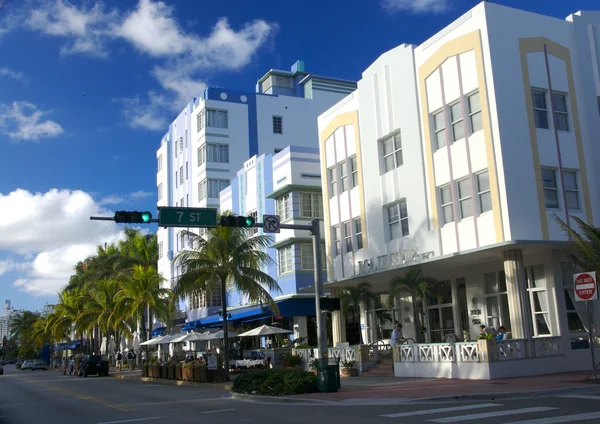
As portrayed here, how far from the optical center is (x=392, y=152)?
1090 inches

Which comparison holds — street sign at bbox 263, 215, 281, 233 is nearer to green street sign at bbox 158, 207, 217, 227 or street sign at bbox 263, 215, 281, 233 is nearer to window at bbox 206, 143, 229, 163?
green street sign at bbox 158, 207, 217, 227

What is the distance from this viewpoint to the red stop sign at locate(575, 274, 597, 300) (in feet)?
54.4

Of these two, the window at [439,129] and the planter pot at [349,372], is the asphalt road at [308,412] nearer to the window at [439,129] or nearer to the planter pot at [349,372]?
the planter pot at [349,372]

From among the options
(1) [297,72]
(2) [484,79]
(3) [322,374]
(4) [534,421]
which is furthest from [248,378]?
(1) [297,72]

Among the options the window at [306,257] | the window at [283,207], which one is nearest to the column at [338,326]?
the window at [306,257]

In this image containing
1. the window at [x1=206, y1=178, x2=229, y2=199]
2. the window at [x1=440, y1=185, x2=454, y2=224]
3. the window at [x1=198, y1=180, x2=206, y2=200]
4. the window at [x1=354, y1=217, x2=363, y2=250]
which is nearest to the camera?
the window at [x1=440, y1=185, x2=454, y2=224]

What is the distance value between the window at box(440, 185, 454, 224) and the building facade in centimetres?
1307

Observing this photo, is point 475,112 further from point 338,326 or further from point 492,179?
point 338,326

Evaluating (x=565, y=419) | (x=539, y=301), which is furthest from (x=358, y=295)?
(x=565, y=419)

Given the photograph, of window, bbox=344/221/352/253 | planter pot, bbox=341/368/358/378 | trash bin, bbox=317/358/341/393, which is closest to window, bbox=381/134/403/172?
window, bbox=344/221/352/253

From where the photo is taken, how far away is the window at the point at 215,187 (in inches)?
2029

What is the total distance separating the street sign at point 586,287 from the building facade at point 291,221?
2027cm

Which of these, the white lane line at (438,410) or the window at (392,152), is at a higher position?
the window at (392,152)

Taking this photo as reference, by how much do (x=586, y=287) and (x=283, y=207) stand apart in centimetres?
2378
